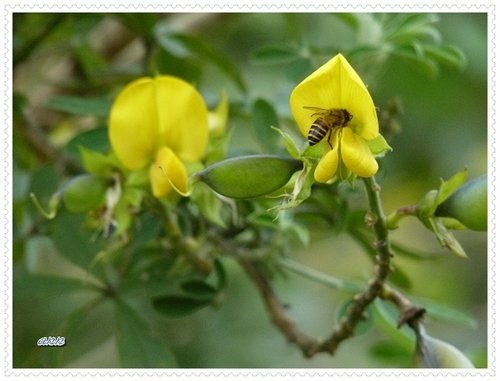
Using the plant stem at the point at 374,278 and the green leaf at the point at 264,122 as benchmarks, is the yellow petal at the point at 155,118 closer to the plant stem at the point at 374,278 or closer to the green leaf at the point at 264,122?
the green leaf at the point at 264,122

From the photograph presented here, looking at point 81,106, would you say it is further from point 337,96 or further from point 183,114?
point 337,96

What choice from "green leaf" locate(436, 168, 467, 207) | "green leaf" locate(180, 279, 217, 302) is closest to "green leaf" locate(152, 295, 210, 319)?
"green leaf" locate(180, 279, 217, 302)

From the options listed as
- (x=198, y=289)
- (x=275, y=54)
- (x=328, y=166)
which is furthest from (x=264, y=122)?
(x=328, y=166)

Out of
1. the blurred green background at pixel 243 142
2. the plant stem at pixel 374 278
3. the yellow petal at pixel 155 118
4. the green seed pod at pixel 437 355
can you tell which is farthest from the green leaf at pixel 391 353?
the yellow petal at pixel 155 118

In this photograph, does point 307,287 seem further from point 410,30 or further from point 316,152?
point 316,152

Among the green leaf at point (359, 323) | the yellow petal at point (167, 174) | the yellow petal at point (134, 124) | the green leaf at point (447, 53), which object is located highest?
the green leaf at point (447, 53)

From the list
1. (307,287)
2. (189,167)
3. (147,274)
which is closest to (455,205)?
(189,167)

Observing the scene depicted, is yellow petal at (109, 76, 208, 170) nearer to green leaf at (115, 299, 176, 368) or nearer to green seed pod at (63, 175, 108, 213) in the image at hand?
green seed pod at (63, 175, 108, 213)
